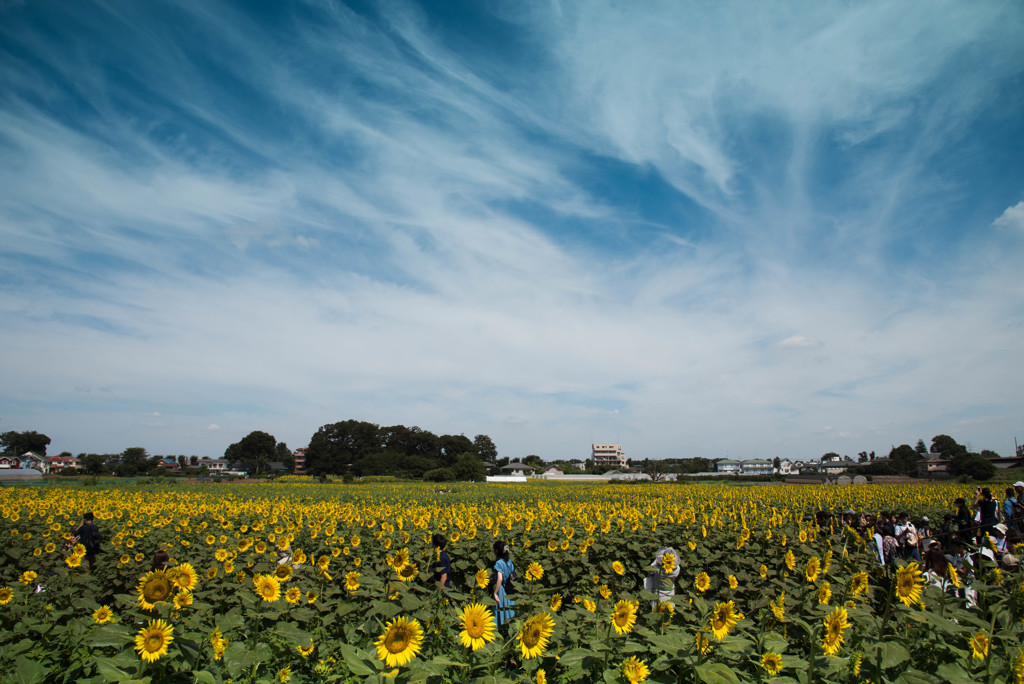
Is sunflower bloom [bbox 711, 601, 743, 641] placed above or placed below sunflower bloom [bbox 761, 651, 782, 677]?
above

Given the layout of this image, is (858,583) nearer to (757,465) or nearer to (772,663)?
(772,663)

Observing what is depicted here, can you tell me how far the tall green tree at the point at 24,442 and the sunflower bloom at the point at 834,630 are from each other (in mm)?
137549

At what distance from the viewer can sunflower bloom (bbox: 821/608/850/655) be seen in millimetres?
2186

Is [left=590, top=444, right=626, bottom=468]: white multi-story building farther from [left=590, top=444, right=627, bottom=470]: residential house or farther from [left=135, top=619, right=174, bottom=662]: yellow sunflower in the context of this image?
[left=135, top=619, right=174, bottom=662]: yellow sunflower

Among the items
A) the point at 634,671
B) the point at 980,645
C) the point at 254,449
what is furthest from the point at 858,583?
the point at 254,449

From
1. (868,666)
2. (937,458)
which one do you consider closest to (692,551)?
(868,666)

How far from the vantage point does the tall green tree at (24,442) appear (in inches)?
4107

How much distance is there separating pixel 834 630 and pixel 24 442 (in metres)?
141

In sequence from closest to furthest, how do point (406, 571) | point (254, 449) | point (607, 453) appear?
point (406, 571) → point (254, 449) → point (607, 453)

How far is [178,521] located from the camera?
1231cm

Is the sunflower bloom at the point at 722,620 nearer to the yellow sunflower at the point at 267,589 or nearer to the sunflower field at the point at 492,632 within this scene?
the sunflower field at the point at 492,632

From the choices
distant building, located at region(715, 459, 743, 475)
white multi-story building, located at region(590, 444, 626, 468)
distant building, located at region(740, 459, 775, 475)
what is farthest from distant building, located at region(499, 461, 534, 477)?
white multi-story building, located at region(590, 444, 626, 468)

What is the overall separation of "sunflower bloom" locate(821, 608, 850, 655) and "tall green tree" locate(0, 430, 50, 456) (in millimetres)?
137549

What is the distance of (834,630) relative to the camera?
2.21 metres
